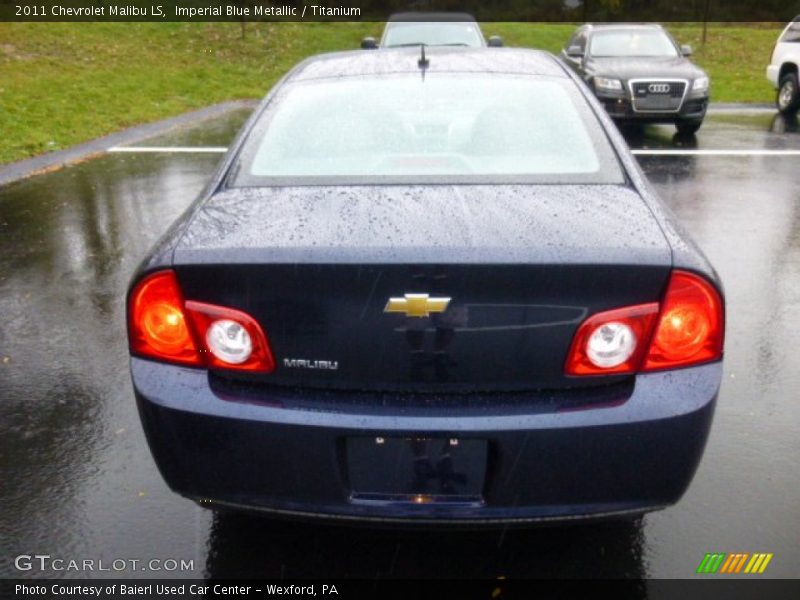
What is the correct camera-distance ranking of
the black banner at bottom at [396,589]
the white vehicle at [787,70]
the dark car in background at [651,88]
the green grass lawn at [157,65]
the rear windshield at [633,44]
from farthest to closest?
the white vehicle at [787,70] → the rear windshield at [633,44] → the green grass lawn at [157,65] → the dark car in background at [651,88] → the black banner at bottom at [396,589]

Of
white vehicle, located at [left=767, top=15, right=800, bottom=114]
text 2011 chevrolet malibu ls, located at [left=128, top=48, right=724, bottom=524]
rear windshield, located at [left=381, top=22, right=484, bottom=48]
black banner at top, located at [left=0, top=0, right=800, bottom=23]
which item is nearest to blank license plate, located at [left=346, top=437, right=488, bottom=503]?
text 2011 chevrolet malibu ls, located at [left=128, top=48, right=724, bottom=524]

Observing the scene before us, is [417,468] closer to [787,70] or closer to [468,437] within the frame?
[468,437]

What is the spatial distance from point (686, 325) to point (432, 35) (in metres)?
12.6

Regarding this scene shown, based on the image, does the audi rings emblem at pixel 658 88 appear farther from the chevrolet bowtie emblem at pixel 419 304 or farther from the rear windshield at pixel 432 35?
the chevrolet bowtie emblem at pixel 419 304

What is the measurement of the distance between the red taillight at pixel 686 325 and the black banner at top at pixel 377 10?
77.0ft

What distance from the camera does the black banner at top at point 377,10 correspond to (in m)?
24.5

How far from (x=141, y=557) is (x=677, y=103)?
10.2 m

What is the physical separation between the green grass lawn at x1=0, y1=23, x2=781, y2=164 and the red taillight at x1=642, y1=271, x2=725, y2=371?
899cm

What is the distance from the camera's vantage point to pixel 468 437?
84.0 inches

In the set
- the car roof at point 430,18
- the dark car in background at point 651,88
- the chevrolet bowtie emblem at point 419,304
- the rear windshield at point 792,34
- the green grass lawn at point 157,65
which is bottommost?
the green grass lawn at point 157,65

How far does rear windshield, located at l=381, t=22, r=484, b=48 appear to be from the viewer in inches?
539

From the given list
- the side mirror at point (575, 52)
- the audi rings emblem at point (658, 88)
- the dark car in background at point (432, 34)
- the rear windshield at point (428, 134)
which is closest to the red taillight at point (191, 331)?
the rear windshield at point (428, 134)

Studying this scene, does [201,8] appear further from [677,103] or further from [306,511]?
[306,511]

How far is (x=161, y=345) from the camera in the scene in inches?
91.9
